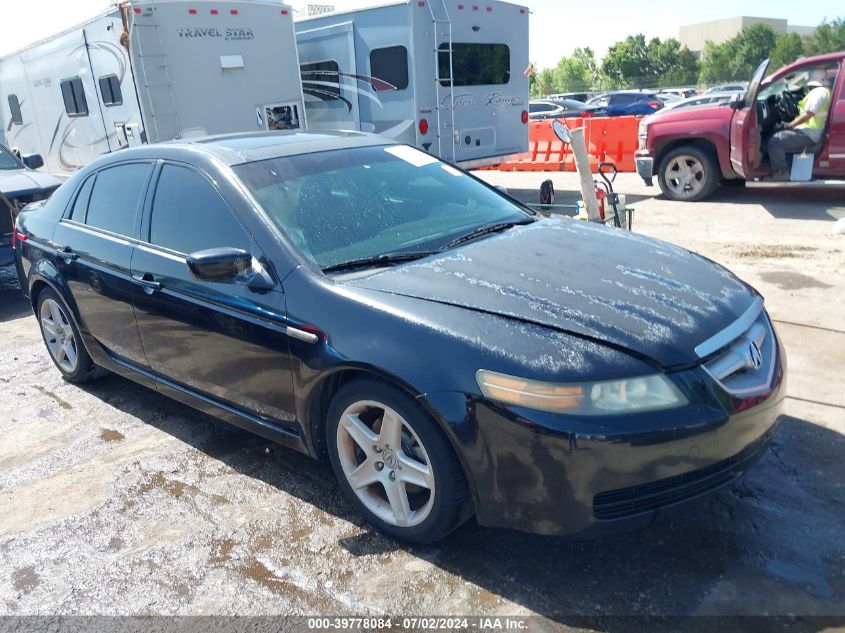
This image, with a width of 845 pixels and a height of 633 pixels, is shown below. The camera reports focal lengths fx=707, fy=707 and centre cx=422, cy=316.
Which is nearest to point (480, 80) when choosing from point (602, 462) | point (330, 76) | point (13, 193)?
point (330, 76)

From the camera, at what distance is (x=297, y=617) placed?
2645 mm

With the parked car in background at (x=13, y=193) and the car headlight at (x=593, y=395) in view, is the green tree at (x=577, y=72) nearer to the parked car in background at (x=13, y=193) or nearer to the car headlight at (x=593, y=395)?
the parked car in background at (x=13, y=193)

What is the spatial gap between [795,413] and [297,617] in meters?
2.85

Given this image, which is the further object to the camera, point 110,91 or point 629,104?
point 629,104

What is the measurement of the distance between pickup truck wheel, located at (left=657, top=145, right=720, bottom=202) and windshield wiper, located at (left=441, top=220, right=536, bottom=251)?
7.36 metres

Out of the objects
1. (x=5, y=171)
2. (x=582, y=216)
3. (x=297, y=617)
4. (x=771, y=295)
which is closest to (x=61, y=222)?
(x=297, y=617)

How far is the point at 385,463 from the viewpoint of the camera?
115 inches

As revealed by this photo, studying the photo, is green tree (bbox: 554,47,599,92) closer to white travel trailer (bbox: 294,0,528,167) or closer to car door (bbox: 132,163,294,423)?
white travel trailer (bbox: 294,0,528,167)

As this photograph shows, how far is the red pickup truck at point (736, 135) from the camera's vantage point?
8.96 metres

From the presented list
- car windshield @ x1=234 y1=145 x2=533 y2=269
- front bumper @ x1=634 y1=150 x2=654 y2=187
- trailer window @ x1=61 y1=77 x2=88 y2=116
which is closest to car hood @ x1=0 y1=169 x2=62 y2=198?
trailer window @ x1=61 y1=77 x2=88 y2=116

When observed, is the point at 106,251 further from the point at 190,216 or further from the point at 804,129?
the point at 804,129

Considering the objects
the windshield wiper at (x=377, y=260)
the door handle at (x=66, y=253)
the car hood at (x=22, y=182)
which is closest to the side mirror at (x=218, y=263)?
the windshield wiper at (x=377, y=260)

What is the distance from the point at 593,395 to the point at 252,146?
7.71 feet

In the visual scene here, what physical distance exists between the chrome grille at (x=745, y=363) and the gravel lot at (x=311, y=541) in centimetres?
54
